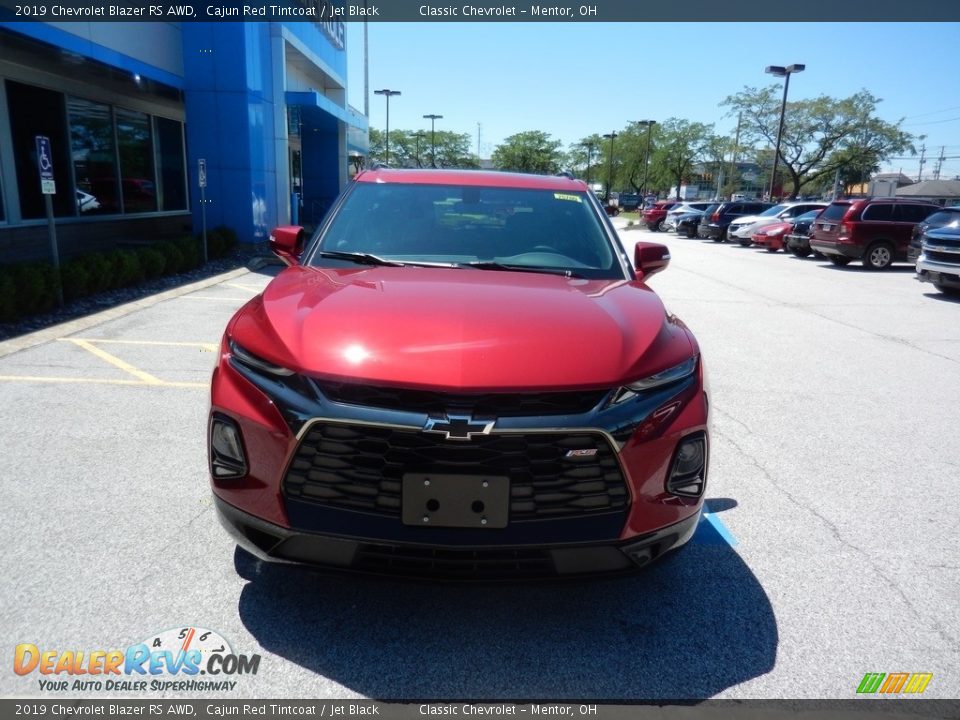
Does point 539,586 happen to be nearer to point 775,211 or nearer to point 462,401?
point 462,401

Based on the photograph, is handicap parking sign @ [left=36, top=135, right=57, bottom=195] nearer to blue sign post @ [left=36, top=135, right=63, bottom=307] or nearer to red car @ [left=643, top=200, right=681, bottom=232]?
blue sign post @ [left=36, top=135, right=63, bottom=307]

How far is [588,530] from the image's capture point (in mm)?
2281

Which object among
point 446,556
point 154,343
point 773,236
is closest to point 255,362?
point 446,556

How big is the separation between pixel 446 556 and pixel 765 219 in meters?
26.0

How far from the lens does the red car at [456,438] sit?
86.6 inches

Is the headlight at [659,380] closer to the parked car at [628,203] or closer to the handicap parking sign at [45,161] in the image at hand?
the handicap parking sign at [45,161]

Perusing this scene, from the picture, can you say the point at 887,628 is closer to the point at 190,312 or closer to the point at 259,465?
the point at 259,465

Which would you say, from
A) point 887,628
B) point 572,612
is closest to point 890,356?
point 887,628

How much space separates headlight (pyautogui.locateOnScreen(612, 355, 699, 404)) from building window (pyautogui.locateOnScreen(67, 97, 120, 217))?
1581 centimetres

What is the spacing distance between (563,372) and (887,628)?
180 cm

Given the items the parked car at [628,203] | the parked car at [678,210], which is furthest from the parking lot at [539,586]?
the parked car at [628,203]

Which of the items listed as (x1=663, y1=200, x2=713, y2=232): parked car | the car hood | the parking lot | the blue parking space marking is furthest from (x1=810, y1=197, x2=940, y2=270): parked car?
the car hood

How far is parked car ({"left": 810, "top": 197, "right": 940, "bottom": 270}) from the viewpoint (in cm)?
1753

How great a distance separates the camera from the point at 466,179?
4.08m
